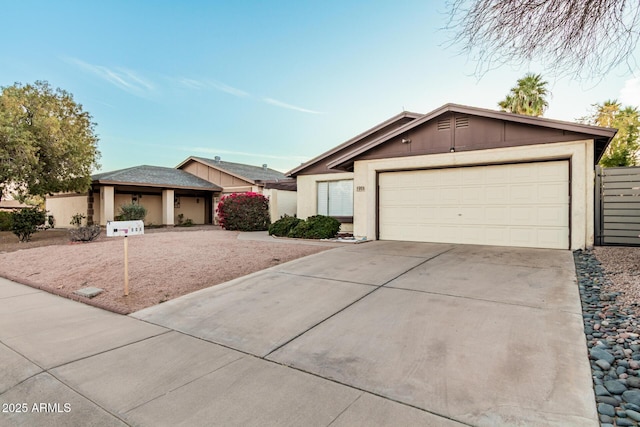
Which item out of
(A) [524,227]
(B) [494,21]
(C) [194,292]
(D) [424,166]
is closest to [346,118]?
(D) [424,166]

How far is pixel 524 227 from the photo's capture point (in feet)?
28.5

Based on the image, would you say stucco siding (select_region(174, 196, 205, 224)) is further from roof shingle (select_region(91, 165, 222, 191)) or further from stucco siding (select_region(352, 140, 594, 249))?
stucco siding (select_region(352, 140, 594, 249))

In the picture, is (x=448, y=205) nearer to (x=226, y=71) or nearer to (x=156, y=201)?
(x=226, y=71)

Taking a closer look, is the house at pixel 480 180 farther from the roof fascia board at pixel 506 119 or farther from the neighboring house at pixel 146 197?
the neighboring house at pixel 146 197

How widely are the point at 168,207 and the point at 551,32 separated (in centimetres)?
2151

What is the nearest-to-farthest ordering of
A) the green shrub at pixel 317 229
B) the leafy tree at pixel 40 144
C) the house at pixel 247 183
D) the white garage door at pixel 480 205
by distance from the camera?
the white garage door at pixel 480 205
the green shrub at pixel 317 229
the leafy tree at pixel 40 144
the house at pixel 247 183

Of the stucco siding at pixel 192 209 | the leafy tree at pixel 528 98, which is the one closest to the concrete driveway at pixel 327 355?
the stucco siding at pixel 192 209

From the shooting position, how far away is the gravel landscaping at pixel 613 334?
2.35 m

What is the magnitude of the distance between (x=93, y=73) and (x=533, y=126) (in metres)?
17.7

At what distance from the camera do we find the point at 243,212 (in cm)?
1716

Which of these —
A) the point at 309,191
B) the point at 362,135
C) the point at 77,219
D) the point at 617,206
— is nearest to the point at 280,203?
the point at 309,191

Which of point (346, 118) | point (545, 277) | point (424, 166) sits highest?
point (346, 118)

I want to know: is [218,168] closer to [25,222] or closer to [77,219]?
[77,219]

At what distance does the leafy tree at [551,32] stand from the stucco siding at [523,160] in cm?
365
